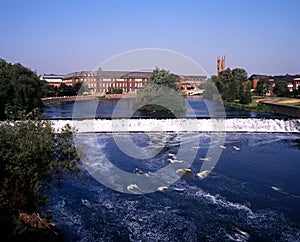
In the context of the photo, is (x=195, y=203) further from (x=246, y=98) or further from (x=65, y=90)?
(x=65, y=90)

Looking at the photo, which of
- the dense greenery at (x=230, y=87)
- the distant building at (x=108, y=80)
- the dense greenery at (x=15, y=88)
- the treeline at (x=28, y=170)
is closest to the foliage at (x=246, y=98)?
the dense greenery at (x=230, y=87)

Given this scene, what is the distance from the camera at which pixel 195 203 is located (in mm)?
11266

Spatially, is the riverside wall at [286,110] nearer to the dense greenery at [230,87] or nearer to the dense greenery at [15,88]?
the dense greenery at [230,87]

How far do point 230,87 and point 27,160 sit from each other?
Answer: 53.9 m

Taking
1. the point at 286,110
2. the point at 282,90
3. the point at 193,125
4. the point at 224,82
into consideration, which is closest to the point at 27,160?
the point at 193,125

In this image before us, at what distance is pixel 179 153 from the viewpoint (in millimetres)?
18469

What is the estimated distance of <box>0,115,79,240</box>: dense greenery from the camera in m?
8.13

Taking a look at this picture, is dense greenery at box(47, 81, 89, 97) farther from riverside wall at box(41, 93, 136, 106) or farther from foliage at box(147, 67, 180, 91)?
foliage at box(147, 67, 180, 91)

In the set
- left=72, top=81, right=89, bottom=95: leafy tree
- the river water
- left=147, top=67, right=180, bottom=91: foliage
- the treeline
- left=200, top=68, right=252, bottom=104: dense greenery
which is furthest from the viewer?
left=72, top=81, right=89, bottom=95: leafy tree

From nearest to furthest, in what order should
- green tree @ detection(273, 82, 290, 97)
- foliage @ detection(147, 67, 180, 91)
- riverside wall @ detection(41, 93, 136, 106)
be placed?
foliage @ detection(147, 67, 180, 91), green tree @ detection(273, 82, 290, 97), riverside wall @ detection(41, 93, 136, 106)

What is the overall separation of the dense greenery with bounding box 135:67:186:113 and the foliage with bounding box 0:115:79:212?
31444 millimetres

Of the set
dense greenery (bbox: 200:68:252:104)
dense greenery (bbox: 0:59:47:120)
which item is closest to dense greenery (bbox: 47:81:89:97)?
dense greenery (bbox: 200:68:252:104)

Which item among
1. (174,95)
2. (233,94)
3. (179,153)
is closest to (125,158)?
(179,153)

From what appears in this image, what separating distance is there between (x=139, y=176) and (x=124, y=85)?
8294 centimetres
